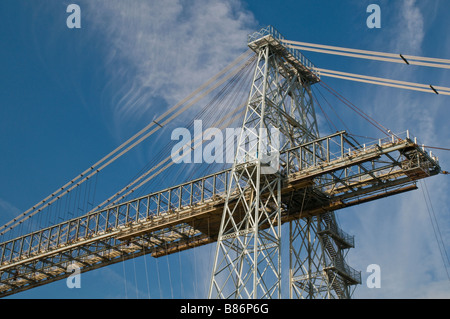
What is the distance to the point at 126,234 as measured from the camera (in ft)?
190

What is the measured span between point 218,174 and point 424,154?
16819mm

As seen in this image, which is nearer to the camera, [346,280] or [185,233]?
[346,280]

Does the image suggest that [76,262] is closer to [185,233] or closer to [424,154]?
[185,233]

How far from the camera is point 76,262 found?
213 ft

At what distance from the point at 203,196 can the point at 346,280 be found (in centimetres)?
1268

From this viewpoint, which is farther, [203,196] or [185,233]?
[185,233]
